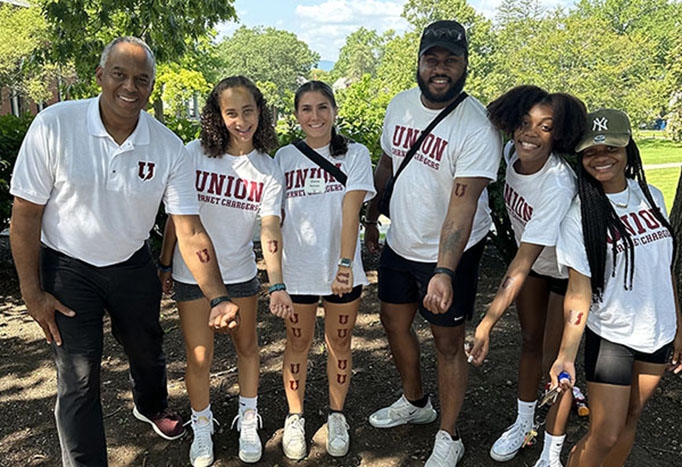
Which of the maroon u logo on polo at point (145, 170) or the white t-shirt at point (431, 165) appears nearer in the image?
the maroon u logo on polo at point (145, 170)

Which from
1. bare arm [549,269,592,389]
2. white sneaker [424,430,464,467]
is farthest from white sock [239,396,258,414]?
bare arm [549,269,592,389]

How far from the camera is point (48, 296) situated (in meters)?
2.47

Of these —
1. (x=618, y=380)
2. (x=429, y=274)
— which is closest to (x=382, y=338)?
(x=429, y=274)

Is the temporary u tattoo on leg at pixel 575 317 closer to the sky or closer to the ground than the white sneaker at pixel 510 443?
closer to the sky

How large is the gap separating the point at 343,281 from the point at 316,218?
363 mm

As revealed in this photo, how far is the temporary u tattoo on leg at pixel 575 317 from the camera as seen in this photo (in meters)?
2.33

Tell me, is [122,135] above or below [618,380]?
above

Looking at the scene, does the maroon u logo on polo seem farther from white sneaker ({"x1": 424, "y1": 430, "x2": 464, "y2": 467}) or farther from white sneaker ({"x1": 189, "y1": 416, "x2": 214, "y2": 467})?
white sneaker ({"x1": 424, "y1": 430, "x2": 464, "y2": 467})

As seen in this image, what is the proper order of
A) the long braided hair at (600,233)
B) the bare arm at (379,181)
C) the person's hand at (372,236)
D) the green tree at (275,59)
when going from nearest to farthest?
the long braided hair at (600,233) < the bare arm at (379,181) < the person's hand at (372,236) < the green tree at (275,59)

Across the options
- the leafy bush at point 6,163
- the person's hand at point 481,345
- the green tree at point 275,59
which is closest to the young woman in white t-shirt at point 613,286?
the person's hand at point 481,345

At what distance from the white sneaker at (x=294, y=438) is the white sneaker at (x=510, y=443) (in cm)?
107

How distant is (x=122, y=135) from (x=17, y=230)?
607mm

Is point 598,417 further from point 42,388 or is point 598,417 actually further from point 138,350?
point 42,388

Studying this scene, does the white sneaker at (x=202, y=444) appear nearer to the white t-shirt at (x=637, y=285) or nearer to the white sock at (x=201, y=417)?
the white sock at (x=201, y=417)
